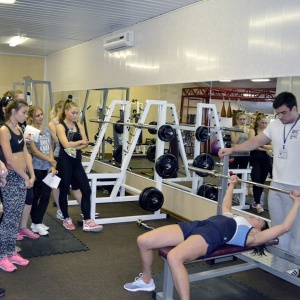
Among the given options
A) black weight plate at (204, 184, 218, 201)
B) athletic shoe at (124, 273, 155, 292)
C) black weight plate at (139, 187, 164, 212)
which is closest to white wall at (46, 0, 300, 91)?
black weight plate at (204, 184, 218, 201)

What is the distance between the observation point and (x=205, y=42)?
4320mm

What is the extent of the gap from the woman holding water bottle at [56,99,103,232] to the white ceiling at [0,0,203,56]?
1.61 m

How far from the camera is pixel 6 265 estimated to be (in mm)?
3002

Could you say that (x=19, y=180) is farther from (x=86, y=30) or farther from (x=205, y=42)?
(x=86, y=30)

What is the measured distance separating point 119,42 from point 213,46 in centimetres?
209

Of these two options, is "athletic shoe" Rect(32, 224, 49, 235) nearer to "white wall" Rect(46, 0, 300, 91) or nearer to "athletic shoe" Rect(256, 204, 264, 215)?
"athletic shoe" Rect(256, 204, 264, 215)

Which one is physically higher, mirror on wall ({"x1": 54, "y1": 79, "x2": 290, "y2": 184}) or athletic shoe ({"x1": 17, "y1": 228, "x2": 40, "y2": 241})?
mirror on wall ({"x1": 54, "y1": 79, "x2": 290, "y2": 184})

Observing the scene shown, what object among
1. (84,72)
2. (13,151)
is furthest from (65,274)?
(84,72)

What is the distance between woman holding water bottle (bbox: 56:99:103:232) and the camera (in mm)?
3881

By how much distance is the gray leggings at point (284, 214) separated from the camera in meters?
2.89

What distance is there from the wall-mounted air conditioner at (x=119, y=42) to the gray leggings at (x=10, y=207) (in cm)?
338

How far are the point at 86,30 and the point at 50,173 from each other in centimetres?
350

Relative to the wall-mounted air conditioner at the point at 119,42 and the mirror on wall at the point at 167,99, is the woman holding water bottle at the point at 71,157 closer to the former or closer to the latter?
the mirror on wall at the point at 167,99

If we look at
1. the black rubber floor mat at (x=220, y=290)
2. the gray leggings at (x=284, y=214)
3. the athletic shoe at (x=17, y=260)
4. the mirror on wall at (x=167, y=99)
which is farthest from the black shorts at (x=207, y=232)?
the mirror on wall at (x=167, y=99)
